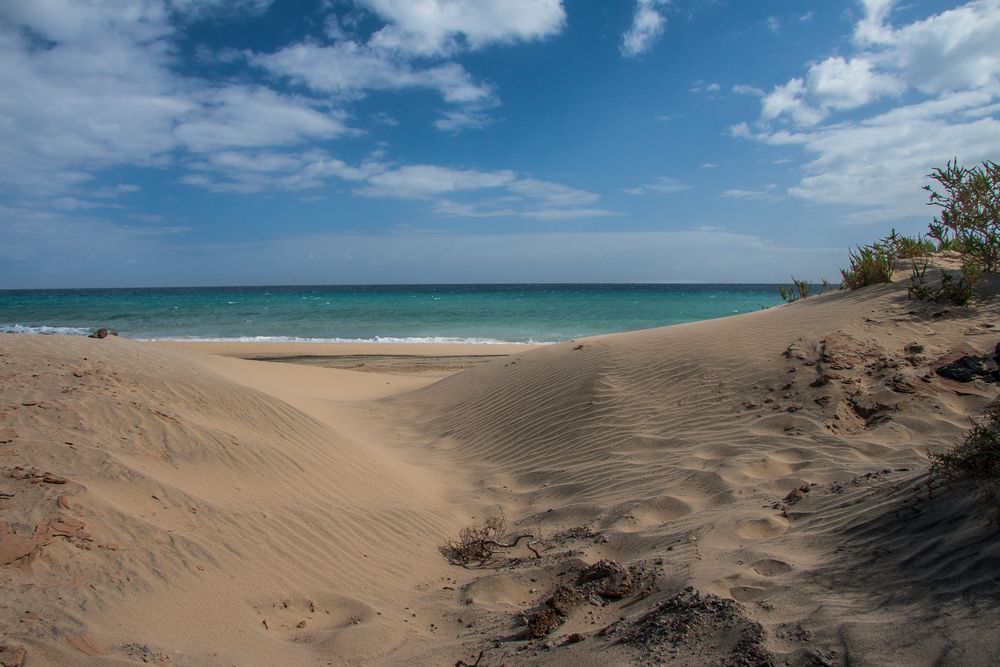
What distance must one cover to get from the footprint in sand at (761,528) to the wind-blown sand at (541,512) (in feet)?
0.07

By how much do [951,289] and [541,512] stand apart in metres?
5.73

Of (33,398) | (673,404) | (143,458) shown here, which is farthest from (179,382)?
(673,404)

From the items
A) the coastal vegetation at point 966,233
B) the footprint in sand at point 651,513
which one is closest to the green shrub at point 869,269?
the coastal vegetation at point 966,233

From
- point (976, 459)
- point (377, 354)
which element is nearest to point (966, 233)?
point (976, 459)

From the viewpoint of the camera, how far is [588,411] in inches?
285

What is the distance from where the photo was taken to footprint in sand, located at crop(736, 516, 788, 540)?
3.71 meters

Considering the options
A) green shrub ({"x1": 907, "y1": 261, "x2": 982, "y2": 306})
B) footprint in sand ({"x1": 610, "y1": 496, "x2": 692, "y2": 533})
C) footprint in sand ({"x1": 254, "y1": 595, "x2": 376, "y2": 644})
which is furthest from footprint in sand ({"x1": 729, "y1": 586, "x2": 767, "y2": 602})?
green shrub ({"x1": 907, "y1": 261, "x2": 982, "y2": 306})

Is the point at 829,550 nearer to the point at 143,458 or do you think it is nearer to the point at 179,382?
the point at 143,458

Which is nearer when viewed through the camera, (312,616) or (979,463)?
(979,463)

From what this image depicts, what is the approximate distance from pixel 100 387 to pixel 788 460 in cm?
581

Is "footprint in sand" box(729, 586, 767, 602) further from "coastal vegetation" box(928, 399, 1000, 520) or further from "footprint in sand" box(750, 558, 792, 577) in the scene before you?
"coastal vegetation" box(928, 399, 1000, 520)

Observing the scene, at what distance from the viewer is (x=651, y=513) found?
4.58 metres

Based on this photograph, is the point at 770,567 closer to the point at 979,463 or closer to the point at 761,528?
the point at 761,528

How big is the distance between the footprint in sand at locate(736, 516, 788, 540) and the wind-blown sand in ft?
0.07
